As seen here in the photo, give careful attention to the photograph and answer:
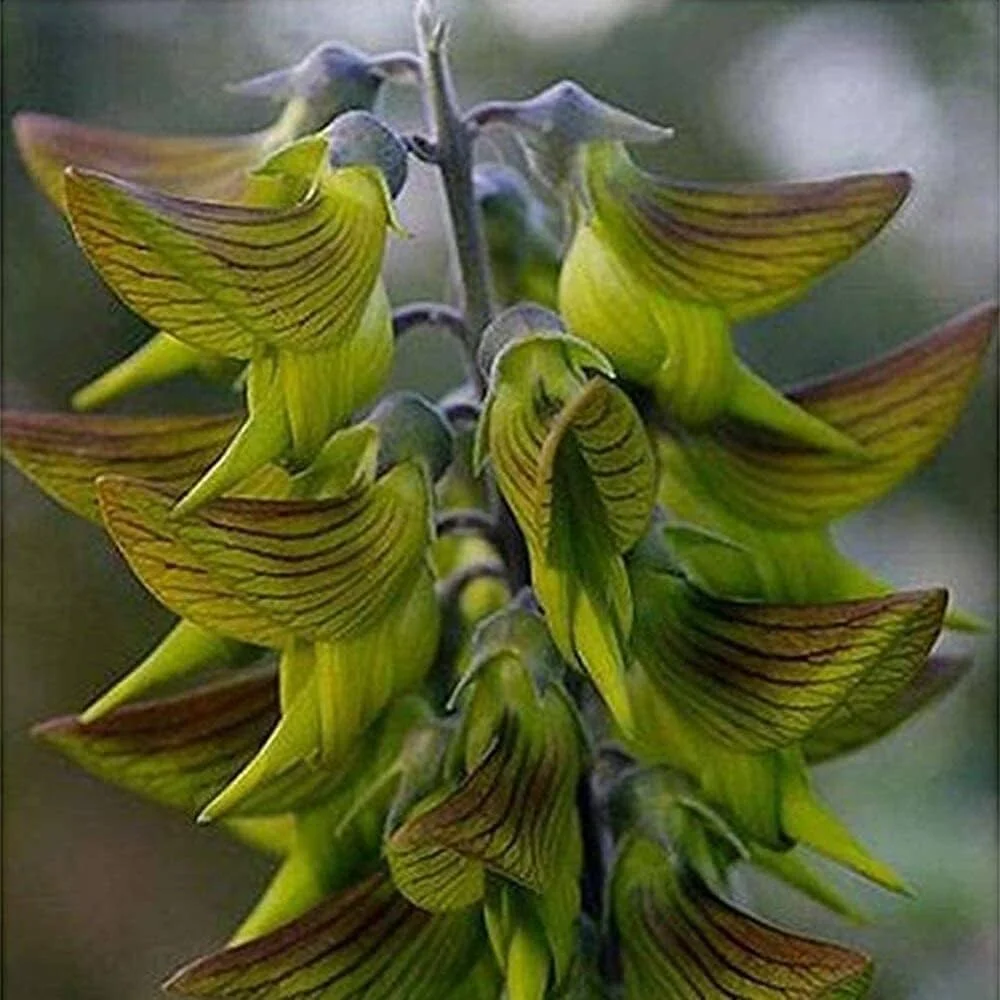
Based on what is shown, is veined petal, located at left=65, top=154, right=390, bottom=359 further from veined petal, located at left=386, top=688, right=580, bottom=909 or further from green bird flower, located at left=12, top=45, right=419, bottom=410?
veined petal, located at left=386, top=688, right=580, bottom=909

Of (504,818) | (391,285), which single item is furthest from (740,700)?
(391,285)

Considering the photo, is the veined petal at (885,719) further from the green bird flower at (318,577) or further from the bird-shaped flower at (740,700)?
the green bird flower at (318,577)

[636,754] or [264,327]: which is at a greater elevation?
[264,327]

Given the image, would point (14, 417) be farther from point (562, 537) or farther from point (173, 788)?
point (562, 537)

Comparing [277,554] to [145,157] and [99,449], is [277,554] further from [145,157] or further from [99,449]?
[145,157]

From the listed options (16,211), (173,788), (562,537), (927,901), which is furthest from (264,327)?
(16,211)

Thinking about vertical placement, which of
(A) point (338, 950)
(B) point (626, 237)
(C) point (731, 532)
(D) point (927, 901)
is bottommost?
(D) point (927, 901)

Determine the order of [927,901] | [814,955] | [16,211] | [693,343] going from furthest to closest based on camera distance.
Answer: [16,211]
[927,901]
[693,343]
[814,955]
